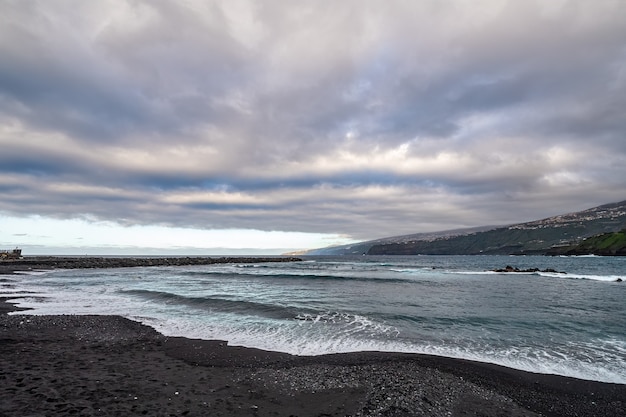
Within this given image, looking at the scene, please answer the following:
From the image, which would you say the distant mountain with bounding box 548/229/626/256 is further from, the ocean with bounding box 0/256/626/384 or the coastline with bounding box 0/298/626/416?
the coastline with bounding box 0/298/626/416

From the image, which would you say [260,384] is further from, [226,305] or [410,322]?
[226,305]

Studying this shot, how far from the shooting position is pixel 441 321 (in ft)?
58.0

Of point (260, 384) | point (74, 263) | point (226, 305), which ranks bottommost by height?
point (226, 305)

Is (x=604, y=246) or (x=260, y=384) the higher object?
(x=260, y=384)

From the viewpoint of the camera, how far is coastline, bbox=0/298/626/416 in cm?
704

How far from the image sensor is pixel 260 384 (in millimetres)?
8508

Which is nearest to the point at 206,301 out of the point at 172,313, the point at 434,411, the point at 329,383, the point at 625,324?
the point at 172,313

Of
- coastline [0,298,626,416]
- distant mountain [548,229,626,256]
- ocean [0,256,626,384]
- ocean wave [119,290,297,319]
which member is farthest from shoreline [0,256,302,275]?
distant mountain [548,229,626,256]

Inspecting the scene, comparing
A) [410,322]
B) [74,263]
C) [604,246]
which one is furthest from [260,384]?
[604,246]

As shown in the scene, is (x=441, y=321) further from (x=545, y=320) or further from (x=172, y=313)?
(x=172, y=313)

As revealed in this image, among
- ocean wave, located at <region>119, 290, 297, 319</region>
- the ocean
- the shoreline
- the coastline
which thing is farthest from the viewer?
the shoreline

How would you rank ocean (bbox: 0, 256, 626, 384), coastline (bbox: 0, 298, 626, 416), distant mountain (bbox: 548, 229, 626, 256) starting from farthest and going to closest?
distant mountain (bbox: 548, 229, 626, 256)
ocean (bbox: 0, 256, 626, 384)
coastline (bbox: 0, 298, 626, 416)

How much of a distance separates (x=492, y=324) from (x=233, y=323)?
41.9 feet

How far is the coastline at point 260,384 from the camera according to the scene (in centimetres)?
704
